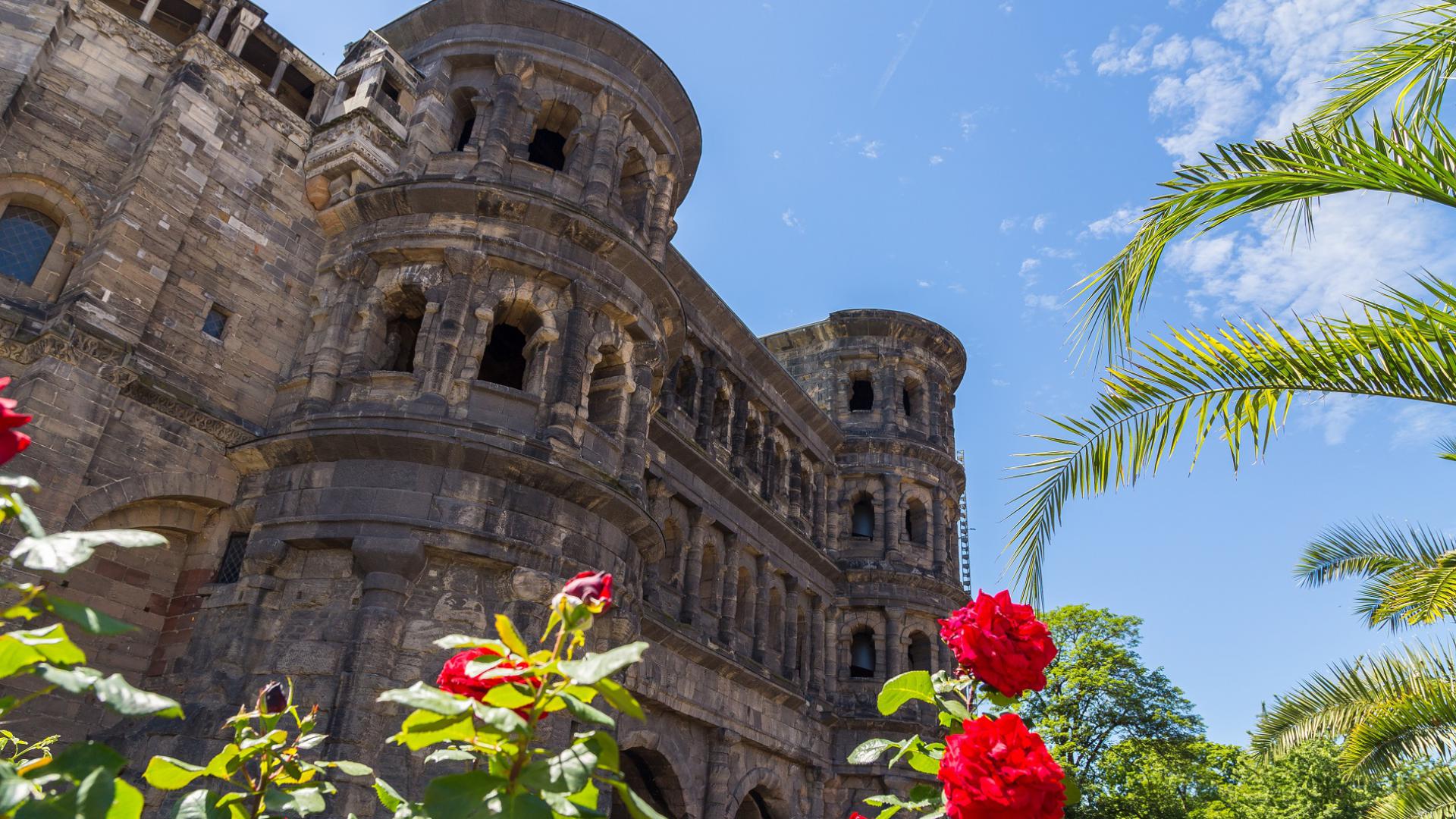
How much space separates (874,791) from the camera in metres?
22.0

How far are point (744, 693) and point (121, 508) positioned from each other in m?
11.3

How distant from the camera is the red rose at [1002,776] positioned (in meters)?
2.76

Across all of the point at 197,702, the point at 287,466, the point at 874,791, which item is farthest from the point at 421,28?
the point at 874,791

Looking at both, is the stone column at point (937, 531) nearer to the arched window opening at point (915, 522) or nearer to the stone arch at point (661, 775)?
the arched window opening at point (915, 522)

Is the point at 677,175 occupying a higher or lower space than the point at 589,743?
higher

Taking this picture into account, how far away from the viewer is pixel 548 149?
1680 cm

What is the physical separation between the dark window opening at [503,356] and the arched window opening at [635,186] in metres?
2.68

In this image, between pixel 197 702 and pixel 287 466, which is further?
pixel 287 466

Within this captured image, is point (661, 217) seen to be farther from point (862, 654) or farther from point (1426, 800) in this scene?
point (862, 654)

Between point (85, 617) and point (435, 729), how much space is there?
2.69 ft

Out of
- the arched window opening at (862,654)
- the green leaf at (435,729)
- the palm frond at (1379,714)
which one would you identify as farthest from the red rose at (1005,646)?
the arched window opening at (862,654)

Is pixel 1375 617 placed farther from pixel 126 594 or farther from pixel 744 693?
pixel 126 594

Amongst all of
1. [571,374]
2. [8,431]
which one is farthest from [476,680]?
[571,374]

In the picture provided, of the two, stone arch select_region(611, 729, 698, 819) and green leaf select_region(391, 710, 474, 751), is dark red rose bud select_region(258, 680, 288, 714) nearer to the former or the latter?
green leaf select_region(391, 710, 474, 751)
